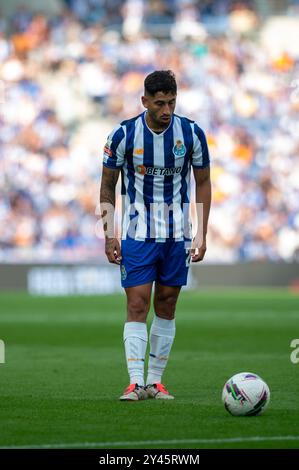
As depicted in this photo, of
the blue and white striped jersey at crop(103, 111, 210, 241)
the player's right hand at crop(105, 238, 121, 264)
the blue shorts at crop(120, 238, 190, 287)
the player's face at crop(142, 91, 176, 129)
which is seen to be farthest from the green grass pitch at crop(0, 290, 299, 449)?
the player's face at crop(142, 91, 176, 129)

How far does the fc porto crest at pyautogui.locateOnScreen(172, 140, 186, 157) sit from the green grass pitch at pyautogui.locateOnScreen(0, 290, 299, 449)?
173cm

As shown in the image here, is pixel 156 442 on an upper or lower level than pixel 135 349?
lower

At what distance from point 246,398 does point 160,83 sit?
2293 millimetres

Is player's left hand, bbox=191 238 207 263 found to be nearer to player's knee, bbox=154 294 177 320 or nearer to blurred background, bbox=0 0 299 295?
player's knee, bbox=154 294 177 320

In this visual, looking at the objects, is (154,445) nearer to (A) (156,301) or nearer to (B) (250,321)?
(A) (156,301)

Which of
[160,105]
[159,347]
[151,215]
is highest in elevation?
[160,105]

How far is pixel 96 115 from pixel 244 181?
4.03m

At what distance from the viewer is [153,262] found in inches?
311

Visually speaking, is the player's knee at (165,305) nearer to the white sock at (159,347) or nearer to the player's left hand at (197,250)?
the white sock at (159,347)

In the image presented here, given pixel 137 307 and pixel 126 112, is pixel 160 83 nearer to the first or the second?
pixel 137 307

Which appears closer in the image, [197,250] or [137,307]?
[137,307]

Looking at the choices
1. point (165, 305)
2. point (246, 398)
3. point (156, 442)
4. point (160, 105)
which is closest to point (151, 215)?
point (165, 305)

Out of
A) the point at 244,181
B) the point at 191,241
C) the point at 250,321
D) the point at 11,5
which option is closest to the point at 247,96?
the point at 244,181

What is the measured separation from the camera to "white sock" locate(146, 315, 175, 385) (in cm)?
805
